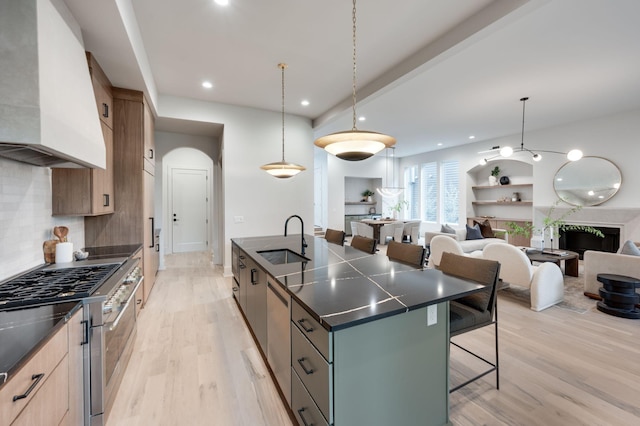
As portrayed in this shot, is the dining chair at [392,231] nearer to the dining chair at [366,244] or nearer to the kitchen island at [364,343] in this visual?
the dining chair at [366,244]

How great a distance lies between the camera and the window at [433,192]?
9.20 metres

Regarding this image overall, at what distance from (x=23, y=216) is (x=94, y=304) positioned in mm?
1102

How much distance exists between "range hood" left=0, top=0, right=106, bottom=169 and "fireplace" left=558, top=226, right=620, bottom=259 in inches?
340

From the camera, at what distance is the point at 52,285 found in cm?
165

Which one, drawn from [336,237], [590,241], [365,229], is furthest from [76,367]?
[590,241]

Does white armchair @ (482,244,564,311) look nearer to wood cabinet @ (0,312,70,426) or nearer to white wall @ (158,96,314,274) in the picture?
white wall @ (158,96,314,274)

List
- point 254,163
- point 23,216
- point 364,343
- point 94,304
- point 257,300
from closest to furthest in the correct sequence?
point 364,343 < point 94,304 < point 23,216 < point 257,300 < point 254,163

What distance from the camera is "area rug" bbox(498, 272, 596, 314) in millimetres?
3497

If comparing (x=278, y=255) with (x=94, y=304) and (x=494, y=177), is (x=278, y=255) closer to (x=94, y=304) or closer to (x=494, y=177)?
(x=94, y=304)

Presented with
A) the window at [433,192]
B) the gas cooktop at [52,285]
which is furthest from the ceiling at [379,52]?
the window at [433,192]

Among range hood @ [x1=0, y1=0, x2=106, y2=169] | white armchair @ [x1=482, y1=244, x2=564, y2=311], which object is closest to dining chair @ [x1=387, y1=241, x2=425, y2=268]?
white armchair @ [x1=482, y1=244, x2=564, y2=311]

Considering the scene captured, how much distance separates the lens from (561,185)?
6.41 m

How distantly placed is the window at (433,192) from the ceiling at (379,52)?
4054 millimetres

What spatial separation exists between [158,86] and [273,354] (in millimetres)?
4308
